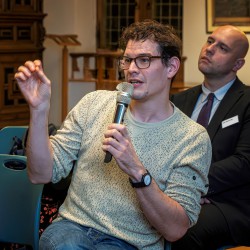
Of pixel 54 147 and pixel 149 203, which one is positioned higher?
pixel 54 147

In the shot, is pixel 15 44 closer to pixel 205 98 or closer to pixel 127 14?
pixel 127 14

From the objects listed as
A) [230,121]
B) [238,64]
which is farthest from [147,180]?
[238,64]

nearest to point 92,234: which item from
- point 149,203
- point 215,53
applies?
point 149,203

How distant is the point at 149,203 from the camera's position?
6.28 feet

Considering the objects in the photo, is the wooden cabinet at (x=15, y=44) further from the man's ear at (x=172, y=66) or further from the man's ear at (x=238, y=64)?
the man's ear at (x=172, y=66)

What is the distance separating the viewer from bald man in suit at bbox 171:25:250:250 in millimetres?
2713

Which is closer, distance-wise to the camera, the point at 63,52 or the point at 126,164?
the point at 126,164

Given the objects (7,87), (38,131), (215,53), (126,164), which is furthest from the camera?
(7,87)

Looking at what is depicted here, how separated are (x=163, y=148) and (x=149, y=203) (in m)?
0.27

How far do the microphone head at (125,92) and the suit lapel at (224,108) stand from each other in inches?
40.9

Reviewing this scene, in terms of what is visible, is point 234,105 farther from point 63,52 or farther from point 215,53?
point 63,52

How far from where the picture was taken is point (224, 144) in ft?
9.53

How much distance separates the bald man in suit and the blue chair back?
699mm

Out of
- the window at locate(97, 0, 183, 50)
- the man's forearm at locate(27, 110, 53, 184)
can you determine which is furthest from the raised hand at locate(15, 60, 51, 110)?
the window at locate(97, 0, 183, 50)
